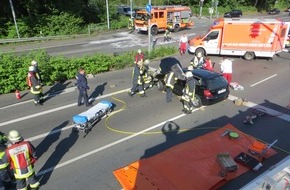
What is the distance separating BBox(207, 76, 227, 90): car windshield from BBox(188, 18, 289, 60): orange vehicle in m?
8.40

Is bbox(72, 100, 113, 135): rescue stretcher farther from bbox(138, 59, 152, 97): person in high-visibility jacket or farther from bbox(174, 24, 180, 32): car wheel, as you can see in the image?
bbox(174, 24, 180, 32): car wheel

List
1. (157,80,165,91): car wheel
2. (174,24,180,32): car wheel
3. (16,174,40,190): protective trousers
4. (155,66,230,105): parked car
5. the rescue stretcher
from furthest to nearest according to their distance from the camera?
1. (174,24,180,32): car wheel
2. (157,80,165,91): car wheel
3. (155,66,230,105): parked car
4. the rescue stretcher
5. (16,174,40,190): protective trousers

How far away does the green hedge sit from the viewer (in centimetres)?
1351

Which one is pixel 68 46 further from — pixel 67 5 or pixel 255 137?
pixel 255 137

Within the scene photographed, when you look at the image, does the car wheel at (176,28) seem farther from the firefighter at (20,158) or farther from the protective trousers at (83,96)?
the firefighter at (20,158)

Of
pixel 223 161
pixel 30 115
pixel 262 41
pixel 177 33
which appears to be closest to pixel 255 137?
pixel 223 161

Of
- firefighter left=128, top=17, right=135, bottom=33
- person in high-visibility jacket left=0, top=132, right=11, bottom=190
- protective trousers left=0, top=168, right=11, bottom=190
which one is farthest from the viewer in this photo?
firefighter left=128, top=17, right=135, bottom=33

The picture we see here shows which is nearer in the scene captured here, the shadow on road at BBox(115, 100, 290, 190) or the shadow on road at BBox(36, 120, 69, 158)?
the shadow on road at BBox(115, 100, 290, 190)

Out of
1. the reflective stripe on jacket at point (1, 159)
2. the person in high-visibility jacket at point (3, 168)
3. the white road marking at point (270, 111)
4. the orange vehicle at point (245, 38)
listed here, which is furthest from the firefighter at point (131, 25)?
the reflective stripe on jacket at point (1, 159)

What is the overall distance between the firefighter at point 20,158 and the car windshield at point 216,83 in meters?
7.64

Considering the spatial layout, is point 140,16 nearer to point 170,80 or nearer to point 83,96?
point 170,80

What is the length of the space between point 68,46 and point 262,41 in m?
17.0

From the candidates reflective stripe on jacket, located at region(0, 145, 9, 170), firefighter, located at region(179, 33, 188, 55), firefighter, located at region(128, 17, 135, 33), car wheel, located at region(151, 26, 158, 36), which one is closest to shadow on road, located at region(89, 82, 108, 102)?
reflective stripe on jacket, located at region(0, 145, 9, 170)

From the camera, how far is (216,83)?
11.7 meters
